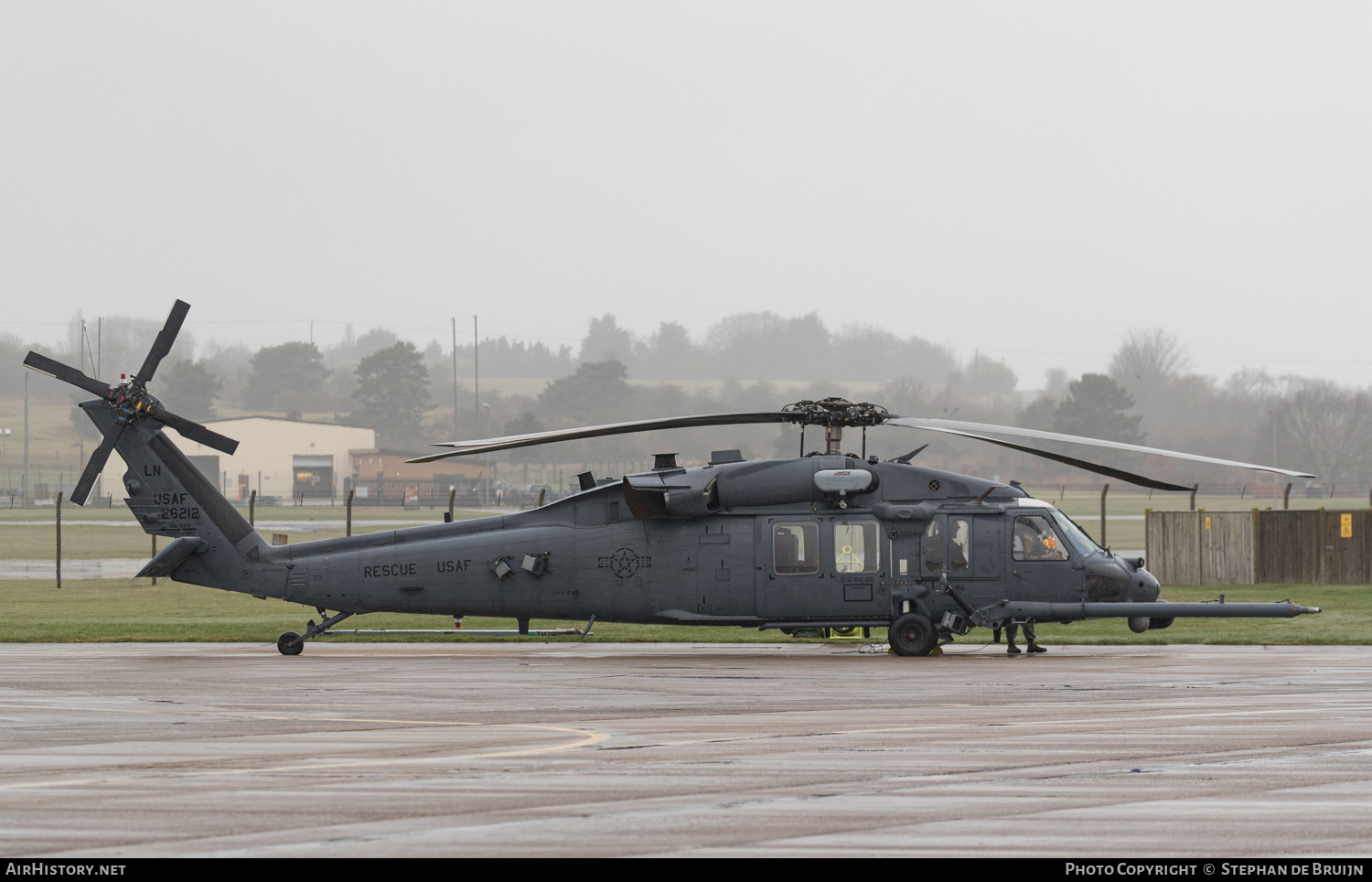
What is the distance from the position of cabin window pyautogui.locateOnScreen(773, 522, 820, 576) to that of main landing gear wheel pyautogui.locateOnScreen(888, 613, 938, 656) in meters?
1.41

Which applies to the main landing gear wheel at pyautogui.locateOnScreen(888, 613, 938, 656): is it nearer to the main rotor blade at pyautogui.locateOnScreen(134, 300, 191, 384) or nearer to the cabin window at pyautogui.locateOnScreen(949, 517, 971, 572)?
the cabin window at pyautogui.locateOnScreen(949, 517, 971, 572)

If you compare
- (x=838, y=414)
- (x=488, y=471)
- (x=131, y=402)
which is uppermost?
(x=131, y=402)

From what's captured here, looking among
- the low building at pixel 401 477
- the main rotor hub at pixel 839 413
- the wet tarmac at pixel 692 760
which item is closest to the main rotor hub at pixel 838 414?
the main rotor hub at pixel 839 413

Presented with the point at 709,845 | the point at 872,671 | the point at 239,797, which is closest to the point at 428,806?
the point at 239,797

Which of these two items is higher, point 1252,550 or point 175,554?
point 175,554

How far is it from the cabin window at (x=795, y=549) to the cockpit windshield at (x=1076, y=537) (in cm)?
336

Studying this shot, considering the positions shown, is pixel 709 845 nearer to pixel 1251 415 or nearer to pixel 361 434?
pixel 361 434

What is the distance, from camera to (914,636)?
18516 millimetres

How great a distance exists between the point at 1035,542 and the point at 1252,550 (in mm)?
14710

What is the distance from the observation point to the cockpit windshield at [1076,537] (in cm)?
1884

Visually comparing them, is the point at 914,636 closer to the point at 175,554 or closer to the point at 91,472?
the point at 175,554

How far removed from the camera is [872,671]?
16.4 metres

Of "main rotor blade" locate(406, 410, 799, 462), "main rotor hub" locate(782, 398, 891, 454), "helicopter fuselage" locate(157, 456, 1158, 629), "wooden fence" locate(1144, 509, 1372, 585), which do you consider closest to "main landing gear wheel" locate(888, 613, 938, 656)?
"helicopter fuselage" locate(157, 456, 1158, 629)

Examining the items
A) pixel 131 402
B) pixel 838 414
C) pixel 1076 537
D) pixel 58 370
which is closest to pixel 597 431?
pixel 838 414
